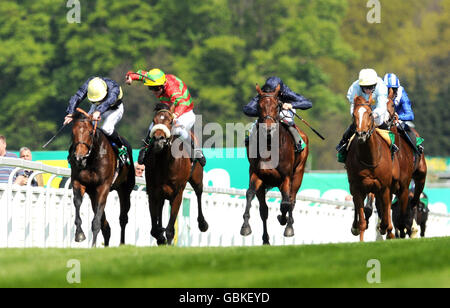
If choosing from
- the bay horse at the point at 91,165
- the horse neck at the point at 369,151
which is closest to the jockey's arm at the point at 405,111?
the horse neck at the point at 369,151

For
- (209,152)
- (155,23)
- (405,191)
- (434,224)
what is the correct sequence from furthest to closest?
(155,23) → (434,224) → (209,152) → (405,191)

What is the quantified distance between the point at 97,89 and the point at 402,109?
4174 mm

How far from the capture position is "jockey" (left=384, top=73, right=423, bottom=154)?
566 inches

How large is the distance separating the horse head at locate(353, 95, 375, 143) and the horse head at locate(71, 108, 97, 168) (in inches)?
111

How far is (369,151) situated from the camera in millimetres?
13008

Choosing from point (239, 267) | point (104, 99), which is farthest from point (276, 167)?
point (239, 267)

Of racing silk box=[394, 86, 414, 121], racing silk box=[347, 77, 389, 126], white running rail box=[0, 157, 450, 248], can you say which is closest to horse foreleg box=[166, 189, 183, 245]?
white running rail box=[0, 157, 450, 248]

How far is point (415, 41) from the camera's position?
271 feet

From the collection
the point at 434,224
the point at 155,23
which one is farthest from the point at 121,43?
the point at 434,224

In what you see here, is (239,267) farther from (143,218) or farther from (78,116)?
(143,218)

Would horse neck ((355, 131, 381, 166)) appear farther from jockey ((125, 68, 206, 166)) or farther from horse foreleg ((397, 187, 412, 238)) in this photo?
jockey ((125, 68, 206, 166))

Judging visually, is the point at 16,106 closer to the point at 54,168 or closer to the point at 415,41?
the point at 54,168

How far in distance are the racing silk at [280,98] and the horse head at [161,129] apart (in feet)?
3.75

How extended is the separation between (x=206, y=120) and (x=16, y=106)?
815 centimetres
